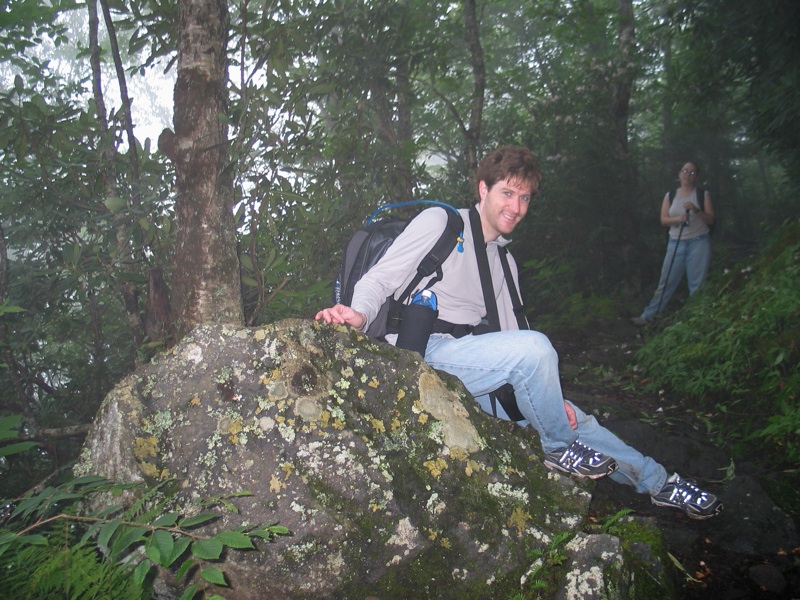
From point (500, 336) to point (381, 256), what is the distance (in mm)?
827

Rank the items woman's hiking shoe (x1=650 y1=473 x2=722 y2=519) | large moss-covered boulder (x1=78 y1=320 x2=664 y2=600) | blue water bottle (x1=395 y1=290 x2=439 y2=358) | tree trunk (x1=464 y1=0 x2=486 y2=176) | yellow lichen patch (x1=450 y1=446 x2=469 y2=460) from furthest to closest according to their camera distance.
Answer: tree trunk (x1=464 y1=0 x2=486 y2=176) < woman's hiking shoe (x1=650 y1=473 x2=722 y2=519) < blue water bottle (x1=395 y1=290 x2=439 y2=358) < yellow lichen patch (x1=450 y1=446 x2=469 y2=460) < large moss-covered boulder (x1=78 y1=320 x2=664 y2=600)

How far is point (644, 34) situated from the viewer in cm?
1454

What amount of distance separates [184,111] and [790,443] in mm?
5017

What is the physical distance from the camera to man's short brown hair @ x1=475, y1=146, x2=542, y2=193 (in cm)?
347

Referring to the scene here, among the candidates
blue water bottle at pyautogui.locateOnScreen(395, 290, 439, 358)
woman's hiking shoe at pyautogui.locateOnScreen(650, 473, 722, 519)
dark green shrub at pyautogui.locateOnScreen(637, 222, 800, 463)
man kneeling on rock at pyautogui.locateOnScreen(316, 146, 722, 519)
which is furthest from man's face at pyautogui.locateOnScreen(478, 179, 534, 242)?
dark green shrub at pyautogui.locateOnScreen(637, 222, 800, 463)

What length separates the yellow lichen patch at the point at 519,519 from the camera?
8.02ft

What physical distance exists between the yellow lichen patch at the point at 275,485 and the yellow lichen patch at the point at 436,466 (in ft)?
2.14

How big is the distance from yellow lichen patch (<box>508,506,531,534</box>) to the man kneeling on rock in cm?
58

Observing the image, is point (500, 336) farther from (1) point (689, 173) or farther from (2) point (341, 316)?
(1) point (689, 173)

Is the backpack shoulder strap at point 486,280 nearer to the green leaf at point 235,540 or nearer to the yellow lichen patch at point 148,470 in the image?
the yellow lichen patch at point 148,470

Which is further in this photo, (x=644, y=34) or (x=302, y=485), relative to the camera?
(x=644, y=34)

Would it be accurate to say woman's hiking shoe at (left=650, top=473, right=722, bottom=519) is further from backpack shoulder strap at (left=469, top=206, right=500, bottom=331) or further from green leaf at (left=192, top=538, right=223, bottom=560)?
green leaf at (left=192, top=538, right=223, bottom=560)

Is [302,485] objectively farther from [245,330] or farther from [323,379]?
[245,330]

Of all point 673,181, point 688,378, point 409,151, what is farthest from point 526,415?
point 673,181
